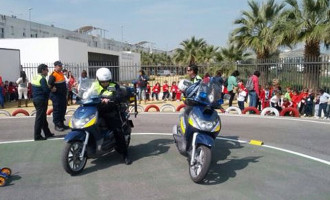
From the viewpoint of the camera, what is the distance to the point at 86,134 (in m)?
5.32

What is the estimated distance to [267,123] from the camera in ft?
32.9

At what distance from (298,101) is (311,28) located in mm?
5138

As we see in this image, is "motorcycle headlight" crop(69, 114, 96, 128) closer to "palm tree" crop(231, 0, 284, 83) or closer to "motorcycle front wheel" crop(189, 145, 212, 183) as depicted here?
"motorcycle front wheel" crop(189, 145, 212, 183)

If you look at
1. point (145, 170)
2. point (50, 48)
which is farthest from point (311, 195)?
point (50, 48)

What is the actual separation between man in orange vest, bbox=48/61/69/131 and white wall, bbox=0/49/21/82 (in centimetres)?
1355

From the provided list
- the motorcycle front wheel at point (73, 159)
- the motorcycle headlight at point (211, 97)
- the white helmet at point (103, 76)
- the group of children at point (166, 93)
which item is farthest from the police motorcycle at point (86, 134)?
the group of children at point (166, 93)

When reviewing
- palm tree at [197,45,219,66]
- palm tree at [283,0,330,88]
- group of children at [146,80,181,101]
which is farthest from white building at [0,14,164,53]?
palm tree at [283,0,330,88]

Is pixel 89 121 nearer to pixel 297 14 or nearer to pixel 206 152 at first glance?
pixel 206 152

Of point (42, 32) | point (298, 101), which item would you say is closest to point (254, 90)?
point (298, 101)

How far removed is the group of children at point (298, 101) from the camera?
12.4 meters

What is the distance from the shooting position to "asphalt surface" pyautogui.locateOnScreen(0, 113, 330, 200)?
4539 millimetres

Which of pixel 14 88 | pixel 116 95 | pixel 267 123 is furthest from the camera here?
pixel 14 88

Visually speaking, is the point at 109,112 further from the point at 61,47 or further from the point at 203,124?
the point at 61,47

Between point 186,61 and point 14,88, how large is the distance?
27840 millimetres
